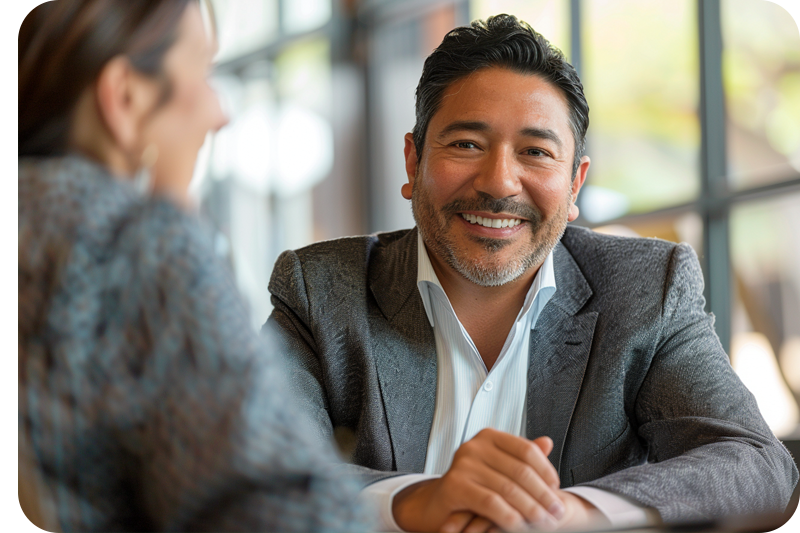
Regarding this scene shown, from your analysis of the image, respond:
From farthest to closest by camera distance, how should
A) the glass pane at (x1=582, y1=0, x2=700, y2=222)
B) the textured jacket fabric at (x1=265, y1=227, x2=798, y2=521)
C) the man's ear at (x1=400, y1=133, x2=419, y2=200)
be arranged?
the glass pane at (x1=582, y1=0, x2=700, y2=222) → the man's ear at (x1=400, y1=133, x2=419, y2=200) → the textured jacket fabric at (x1=265, y1=227, x2=798, y2=521)

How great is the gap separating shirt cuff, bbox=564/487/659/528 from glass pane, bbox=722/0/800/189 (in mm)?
2955

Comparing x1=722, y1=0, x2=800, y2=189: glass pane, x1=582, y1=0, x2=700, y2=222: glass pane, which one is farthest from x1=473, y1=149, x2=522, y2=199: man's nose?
x1=582, y1=0, x2=700, y2=222: glass pane

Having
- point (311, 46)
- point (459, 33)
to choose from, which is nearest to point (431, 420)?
point (459, 33)

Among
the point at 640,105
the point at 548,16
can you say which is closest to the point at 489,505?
the point at 640,105

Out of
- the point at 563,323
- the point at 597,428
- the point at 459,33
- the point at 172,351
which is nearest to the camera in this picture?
the point at 172,351

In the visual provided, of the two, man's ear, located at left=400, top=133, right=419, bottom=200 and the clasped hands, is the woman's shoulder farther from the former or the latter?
man's ear, located at left=400, top=133, right=419, bottom=200

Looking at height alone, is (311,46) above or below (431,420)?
above

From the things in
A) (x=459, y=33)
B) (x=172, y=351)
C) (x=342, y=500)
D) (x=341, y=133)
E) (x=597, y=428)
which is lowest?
(x=597, y=428)

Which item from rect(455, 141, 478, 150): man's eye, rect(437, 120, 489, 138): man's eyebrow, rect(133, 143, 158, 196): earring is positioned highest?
rect(437, 120, 489, 138): man's eyebrow

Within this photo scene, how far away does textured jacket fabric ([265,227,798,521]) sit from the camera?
1433 millimetres

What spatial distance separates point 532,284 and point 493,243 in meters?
0.15
